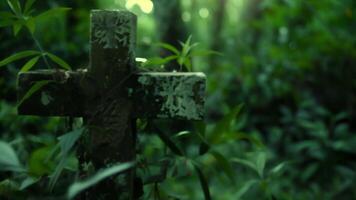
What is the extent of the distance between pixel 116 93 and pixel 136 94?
0.19ft

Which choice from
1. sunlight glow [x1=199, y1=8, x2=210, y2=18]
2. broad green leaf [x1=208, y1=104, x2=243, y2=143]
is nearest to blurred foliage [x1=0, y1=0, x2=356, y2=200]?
broad green leaf [x1=208, y1=104, x2=243, y2=143]

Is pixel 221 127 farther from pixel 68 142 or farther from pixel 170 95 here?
pixel 68 142

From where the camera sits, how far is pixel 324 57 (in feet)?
13.2

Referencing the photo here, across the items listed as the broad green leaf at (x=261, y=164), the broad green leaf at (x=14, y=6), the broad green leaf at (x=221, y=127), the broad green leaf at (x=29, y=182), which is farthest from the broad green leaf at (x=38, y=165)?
the broad green leaf at (x=261, y=164)

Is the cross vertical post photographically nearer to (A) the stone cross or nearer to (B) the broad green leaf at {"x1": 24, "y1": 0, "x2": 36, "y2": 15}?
(A) the stone cross

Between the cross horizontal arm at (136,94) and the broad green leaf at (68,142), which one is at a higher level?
the cross horizontal arm at (136,94)

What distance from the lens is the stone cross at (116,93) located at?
1280mm

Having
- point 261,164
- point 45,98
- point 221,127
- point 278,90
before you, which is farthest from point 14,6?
point 278,90

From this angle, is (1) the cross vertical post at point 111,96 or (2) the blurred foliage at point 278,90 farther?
(2) the blurred foliage at point 278,90

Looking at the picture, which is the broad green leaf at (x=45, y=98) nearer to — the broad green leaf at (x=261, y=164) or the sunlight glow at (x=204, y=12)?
the broad green leaf at (x=261, y=164)

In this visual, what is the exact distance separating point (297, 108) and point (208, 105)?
86 cm

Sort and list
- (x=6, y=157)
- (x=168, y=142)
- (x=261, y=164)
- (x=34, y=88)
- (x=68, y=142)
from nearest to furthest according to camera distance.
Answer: (x=6, y=157)
(x=68, y=142)
(x=34, y=88)
(x=168, y=142)
(x=261, y=164)

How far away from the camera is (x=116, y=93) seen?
1309 millimetres

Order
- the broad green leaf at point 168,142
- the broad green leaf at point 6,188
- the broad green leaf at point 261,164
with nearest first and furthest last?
the broad green leaf at point 6,188 < the broad green leaf at point 168,142 < the broad green leaf at point 261,164
